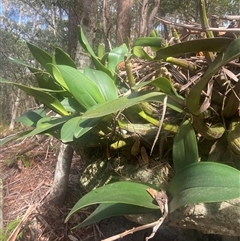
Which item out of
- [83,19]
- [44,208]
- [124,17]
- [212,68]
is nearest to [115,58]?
[212,68]

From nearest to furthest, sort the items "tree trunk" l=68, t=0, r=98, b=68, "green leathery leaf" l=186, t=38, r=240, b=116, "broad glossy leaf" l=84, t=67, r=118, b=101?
1. "green leathery leaf" l=186, t=38, r=240, b=116
2. "broad glossy leaf" l=84, t=67, r=118, b=101
3. "tree trunk" l=68, t=0, r=98, b=68

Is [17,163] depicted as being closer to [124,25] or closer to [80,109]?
[80,109]

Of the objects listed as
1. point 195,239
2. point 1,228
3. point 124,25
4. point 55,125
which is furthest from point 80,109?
point 124,25

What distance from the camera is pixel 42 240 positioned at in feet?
2.70

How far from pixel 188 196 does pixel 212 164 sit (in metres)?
0.05

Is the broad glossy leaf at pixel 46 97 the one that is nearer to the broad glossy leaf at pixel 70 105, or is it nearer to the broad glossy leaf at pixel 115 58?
the broad glossy leaf at pixel 70 105

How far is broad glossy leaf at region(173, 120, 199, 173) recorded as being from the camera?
0.42 meters

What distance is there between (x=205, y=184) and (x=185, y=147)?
9 cm

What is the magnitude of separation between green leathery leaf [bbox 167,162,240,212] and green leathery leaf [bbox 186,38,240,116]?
0.08 metres

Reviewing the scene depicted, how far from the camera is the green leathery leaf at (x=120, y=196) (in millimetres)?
376

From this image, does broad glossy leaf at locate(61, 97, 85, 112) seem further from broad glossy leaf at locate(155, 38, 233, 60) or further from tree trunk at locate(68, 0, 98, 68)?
tree trunk at locate(68, 0, 98, 68)

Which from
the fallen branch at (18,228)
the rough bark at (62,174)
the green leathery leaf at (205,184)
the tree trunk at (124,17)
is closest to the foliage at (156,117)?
the green leathery leaf at (205,184)

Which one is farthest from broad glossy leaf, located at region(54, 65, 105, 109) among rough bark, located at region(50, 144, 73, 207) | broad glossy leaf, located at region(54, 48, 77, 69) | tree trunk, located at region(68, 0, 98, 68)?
tree trunk, located at region(68, 0, 98, 68)

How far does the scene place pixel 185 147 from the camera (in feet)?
1.42
